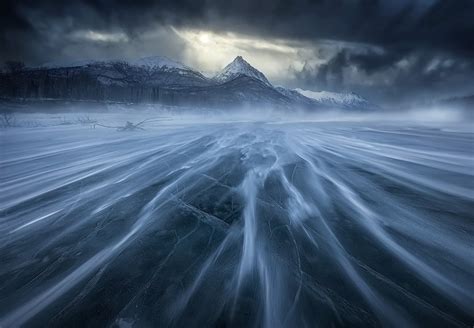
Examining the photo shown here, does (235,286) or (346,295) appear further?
(235,286)

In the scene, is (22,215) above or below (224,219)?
below

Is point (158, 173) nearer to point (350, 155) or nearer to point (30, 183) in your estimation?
point (30, 183)

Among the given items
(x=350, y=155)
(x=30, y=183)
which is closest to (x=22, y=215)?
(x=30, y=183)

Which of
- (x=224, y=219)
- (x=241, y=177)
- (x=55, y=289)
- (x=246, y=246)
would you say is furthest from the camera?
(x=241, y=177)

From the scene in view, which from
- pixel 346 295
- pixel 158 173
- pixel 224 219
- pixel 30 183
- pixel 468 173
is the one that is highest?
pixel 468 173

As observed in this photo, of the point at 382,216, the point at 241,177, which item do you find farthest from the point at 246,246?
the point at 241,177

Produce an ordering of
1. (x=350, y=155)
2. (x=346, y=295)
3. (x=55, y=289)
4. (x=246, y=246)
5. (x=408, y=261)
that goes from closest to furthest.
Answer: (x=346, y=295)
(x=55, y=289)
(x=408, y=261)
(x=246, y=246)
(x=350, y=155)

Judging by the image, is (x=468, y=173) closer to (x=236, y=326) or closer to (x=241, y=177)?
(x=241, y=177)
